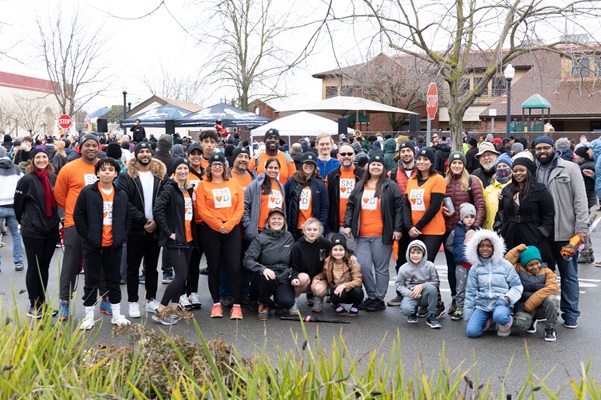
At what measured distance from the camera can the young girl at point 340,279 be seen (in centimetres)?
846

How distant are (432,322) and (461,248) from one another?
0.98 meters

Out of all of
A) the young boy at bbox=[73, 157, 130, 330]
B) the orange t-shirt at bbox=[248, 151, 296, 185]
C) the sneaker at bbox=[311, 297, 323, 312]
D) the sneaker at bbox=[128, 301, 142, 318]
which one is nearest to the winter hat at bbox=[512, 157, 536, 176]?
the sneaker at bbox=[311, 297, 323, 312]

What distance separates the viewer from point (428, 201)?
8.70m

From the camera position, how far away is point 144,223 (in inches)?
327

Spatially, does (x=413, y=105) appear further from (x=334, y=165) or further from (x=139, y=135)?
(x=334, y=165)

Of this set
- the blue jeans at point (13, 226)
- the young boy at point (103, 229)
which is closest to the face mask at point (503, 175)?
the young boy at point (103, 229)

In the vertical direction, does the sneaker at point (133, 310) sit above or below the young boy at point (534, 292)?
below

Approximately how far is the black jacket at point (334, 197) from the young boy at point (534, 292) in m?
2.43

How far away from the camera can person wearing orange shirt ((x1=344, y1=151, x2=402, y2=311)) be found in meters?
8.83

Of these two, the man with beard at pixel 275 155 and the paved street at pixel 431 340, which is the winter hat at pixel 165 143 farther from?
the paved street at pixel 431 340

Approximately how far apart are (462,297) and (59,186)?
472cm

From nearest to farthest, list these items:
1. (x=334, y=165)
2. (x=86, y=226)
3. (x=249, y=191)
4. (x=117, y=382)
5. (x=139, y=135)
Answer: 1. (x=117, y=382)
2. (x=86, y=226)
3. (x=249, y=191)
4. (x=334, y=165)
5. (x=139, y=135)

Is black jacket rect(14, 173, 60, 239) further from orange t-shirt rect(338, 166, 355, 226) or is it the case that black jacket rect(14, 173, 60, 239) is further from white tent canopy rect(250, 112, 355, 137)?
white tent canopy rect(250, 112, 355, 137)

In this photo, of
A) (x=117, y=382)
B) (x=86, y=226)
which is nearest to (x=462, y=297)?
(x=86, y=226)
